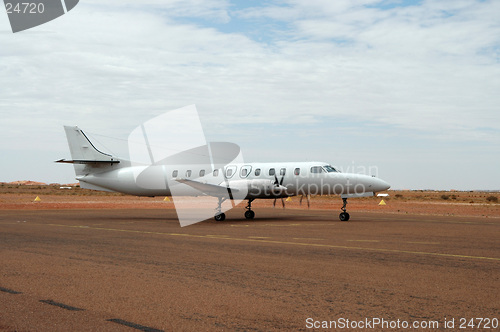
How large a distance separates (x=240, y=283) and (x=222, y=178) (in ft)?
73.9

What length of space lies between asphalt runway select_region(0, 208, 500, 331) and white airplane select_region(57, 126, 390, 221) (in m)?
11.5

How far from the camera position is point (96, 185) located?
36.0 m

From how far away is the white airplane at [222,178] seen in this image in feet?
97.1

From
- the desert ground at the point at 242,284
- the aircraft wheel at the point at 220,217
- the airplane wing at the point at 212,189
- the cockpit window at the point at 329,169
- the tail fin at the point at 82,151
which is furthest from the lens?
the tail fin at the point at 82,151

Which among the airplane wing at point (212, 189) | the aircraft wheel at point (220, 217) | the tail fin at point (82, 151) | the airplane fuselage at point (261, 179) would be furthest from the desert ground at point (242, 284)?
the tail fin at point (82, 151)

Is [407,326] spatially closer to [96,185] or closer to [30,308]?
[30,308]

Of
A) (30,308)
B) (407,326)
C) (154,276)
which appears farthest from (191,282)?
(407,326)

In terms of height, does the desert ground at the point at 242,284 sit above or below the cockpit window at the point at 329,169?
below

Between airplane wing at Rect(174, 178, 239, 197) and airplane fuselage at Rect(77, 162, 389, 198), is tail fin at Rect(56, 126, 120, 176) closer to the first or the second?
airplane fuselage at Rect(77, 162, 389, 198)

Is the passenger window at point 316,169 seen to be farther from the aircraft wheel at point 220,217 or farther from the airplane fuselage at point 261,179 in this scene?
the aircraft wheel at point 220,217

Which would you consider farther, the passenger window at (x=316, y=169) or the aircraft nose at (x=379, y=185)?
the passenger window at (x=316, y=169)

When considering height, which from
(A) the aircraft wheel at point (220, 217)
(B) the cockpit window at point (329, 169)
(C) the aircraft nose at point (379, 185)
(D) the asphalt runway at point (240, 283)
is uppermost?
(B) the cockpit window at point (329, 169)

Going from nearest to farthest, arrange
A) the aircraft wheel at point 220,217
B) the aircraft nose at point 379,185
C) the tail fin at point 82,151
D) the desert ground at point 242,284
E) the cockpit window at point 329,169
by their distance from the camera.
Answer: the desert ground at point 242,284 < the aircraft nose at point 379,185 < the cockpit window at point 329,169 < the aircraft wheel at point 220,217 < the tail fin at point 82,151

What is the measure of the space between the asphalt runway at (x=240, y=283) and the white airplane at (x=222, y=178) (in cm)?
1150
